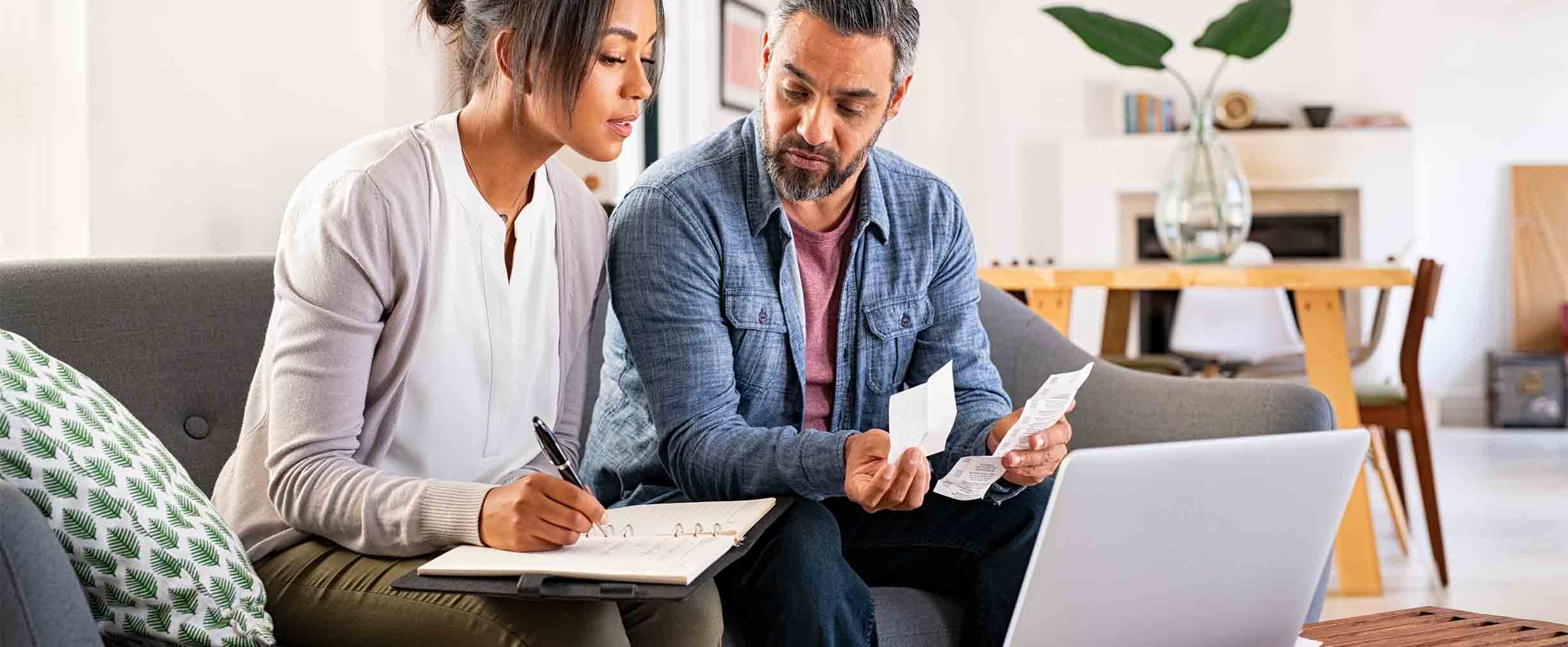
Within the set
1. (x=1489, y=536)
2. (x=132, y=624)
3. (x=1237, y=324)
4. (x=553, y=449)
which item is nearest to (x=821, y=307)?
(x=553, y=449)

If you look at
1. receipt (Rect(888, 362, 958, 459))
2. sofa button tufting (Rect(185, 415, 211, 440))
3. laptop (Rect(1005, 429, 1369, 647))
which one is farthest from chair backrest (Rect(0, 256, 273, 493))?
laptop (Rect(1005, 429, 1369, 647))

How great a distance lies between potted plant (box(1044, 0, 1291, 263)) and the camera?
321 centimetres

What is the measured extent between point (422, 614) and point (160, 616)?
0.20 m

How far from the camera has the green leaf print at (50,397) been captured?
1146mm

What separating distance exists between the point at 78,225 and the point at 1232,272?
222 centimetres

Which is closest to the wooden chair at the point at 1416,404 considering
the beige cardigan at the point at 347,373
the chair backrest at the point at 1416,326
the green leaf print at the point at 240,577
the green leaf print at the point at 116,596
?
the chair backrest at the point at 1416,326

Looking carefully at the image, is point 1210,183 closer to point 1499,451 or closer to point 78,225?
A: point 78,225

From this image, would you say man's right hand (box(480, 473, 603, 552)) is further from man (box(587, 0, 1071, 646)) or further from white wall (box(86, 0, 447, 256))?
white wall (box(86, 0, 447, 256))

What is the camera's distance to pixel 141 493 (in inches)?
45.6

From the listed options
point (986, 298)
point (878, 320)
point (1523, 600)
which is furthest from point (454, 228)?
point (1523, 600)

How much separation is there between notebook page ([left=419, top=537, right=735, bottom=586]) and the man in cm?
27

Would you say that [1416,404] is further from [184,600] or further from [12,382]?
[12,382]

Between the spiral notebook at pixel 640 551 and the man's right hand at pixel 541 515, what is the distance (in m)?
0.01

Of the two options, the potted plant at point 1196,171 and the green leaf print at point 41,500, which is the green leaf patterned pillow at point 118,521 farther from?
the potted plant at point 1196,171
